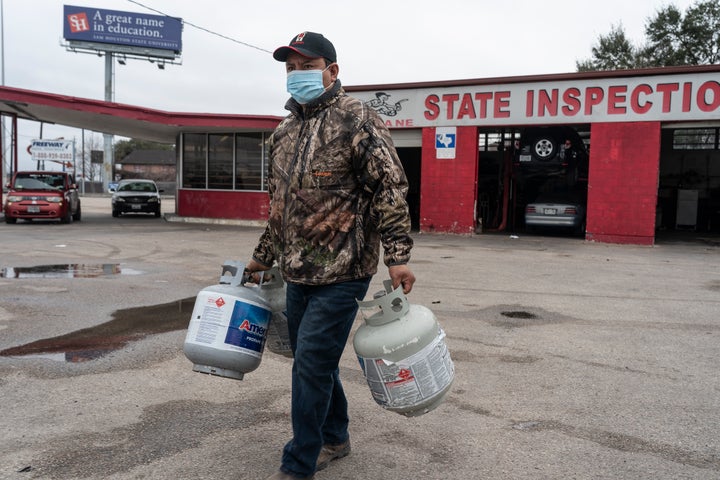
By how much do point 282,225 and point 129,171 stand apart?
315 ft

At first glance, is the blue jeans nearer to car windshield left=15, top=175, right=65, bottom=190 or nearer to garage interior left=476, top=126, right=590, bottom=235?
garage interior left=476, top=126, right=590, bottom=235

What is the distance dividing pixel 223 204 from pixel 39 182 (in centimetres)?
573

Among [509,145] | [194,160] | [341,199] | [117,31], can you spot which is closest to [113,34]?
[117,31]

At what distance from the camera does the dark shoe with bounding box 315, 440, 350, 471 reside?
3.26 meters

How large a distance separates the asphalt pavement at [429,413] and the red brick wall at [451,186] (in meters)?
9.41

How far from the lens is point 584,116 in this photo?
1697cm

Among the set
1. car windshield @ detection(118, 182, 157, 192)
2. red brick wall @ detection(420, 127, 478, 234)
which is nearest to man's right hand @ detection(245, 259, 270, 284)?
red brick wall @ detection(420, 127, 478, 234)

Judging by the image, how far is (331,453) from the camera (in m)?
3.32

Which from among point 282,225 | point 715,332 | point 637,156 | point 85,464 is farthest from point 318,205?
point 637,156

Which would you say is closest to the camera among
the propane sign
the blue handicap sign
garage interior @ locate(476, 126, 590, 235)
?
the blue handicap sign

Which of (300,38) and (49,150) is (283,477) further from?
(49,150)

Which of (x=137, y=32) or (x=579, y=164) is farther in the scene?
(x=137, y=32)

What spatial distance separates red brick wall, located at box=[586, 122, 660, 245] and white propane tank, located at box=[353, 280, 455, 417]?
49.7 feet

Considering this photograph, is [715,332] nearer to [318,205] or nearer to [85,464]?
[318,205]
